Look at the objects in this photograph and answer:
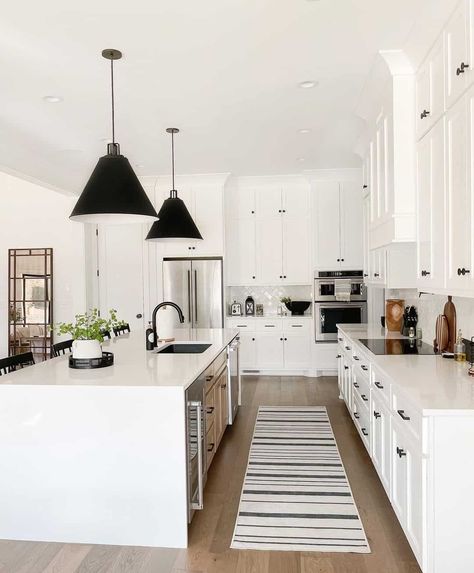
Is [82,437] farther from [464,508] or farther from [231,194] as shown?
[231,194]

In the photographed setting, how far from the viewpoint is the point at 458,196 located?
241 cm

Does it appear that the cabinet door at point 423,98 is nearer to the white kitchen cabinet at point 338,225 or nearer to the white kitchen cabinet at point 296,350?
the white kitchen cabinet at point 338,225

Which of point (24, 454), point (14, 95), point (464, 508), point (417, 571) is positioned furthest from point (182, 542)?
point (14, 95)

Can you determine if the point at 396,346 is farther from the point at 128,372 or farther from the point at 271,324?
the point at 271,324

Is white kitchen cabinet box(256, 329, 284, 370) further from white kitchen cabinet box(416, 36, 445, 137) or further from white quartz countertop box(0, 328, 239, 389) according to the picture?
white kitchen cabinet box(416, 36, 445, 137)

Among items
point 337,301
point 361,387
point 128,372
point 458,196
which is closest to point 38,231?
point 337,301

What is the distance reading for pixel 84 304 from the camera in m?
7.01

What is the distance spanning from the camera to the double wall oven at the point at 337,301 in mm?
6578

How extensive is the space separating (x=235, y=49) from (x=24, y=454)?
2686 mm

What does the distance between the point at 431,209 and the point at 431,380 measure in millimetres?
1032

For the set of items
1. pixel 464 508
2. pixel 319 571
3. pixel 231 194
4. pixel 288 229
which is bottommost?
pixel 319 571

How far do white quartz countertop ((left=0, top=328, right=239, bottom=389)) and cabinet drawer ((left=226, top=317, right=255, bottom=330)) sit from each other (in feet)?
9.94

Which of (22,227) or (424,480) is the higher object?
(22,227)

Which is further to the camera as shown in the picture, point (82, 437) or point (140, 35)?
point (140, 35)
